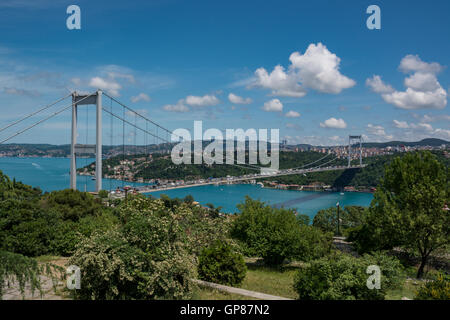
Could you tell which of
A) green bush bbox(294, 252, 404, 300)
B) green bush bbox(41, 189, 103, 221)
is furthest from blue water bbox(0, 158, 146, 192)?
green bush bbox(294, 252, 404, 300)

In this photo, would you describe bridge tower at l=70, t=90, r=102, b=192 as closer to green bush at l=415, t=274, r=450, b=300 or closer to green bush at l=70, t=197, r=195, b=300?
green bush at l=70, t=197, r=195, b=300

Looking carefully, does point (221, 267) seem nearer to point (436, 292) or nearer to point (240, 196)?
point (436, 292)

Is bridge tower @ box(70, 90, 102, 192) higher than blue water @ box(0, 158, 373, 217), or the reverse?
bridge tower @ box(70, 90, 102, 192)

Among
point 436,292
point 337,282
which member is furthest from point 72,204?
point 436,292
